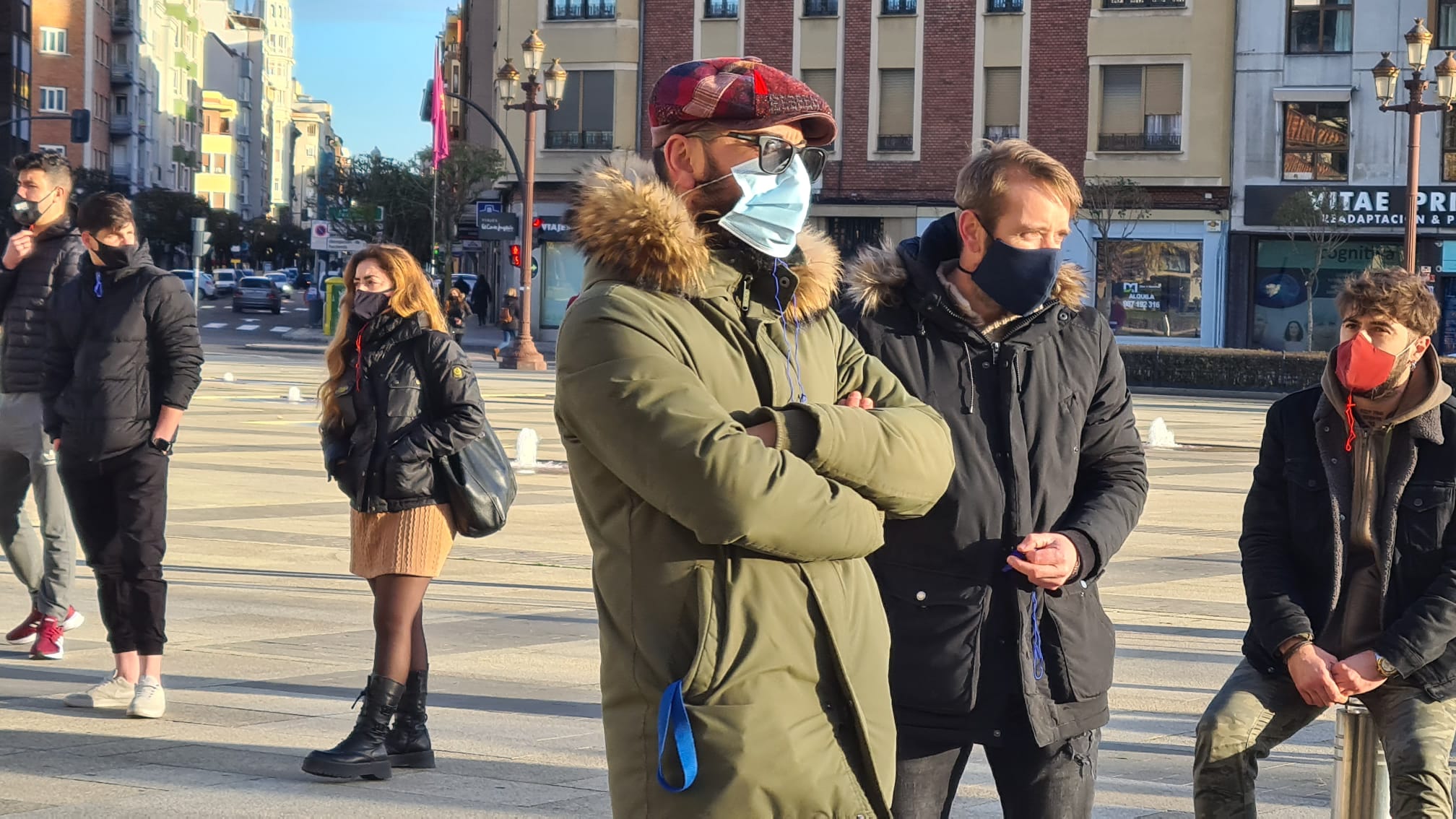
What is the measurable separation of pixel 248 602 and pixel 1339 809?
6450mm

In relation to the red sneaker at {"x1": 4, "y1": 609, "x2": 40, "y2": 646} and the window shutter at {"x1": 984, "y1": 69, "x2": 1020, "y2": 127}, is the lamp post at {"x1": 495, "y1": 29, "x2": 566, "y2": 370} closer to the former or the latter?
the window shutter at {"x1": 984, "y1": 69, "x2": 1020, "y2": 127}

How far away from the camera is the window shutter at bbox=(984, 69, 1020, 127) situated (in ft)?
145

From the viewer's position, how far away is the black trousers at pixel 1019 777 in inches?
142

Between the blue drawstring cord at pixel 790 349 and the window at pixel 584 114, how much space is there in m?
44.6

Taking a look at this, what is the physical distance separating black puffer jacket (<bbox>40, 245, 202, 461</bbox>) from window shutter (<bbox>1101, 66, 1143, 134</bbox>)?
126ft

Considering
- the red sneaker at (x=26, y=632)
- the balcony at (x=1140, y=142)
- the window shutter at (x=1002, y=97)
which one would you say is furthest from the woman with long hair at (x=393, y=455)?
the window shutter at (x=1002, y=97)

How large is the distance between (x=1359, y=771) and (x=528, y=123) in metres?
31.7

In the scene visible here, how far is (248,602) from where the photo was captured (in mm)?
9453

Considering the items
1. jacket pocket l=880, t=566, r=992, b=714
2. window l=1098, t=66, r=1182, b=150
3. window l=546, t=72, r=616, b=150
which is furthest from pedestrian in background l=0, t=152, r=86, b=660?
window l=546, t=72, r=616, b=150

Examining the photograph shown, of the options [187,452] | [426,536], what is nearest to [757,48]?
[187,452]

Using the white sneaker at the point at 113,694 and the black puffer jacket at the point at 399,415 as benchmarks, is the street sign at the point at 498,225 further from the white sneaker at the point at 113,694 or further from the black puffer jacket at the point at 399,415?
the black puffer jacket at the point at 399,415

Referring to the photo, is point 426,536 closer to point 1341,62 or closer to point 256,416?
point 256,416

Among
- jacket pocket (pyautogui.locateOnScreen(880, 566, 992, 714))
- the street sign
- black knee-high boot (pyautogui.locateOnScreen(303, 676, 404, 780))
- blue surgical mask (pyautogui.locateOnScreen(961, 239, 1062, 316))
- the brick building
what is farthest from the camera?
the brick building

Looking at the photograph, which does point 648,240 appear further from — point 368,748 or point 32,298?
point 32,298
